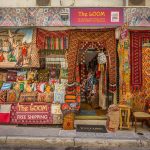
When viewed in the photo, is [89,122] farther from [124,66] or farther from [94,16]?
[94,16]

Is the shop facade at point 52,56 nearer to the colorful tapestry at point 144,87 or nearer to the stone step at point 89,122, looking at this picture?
the colorful tapestry at point 144,87

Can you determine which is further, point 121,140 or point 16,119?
point 16,119

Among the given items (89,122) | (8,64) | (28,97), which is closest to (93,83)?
(89,122)

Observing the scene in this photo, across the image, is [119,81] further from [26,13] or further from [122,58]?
[26,13]

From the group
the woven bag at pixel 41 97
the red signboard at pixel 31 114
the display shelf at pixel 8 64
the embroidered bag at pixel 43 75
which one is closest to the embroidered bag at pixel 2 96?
the red signboard at pixel 31 114

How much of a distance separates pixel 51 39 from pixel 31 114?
2873 millimetres

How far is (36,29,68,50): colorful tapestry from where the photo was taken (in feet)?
38.1

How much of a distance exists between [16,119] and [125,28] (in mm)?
5066

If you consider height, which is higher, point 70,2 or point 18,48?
point 70,2

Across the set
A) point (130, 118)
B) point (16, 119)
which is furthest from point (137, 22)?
point (16, 119)

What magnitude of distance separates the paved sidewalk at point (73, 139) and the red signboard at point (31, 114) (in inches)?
36.1

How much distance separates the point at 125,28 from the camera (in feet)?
36.7

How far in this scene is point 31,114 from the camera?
11.1m

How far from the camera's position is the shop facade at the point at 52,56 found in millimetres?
11211
